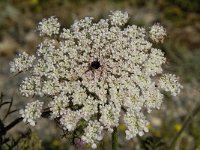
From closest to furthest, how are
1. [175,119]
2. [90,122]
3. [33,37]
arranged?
[90,122], [175,119], [33,37]

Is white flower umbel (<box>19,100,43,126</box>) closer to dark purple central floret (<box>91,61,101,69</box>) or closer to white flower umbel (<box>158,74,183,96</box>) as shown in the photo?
dark purple central floret (<box>91,61,101,69</box>)

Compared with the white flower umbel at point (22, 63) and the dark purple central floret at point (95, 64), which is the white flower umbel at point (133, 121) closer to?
the dark purple central floret at point (95, 64)

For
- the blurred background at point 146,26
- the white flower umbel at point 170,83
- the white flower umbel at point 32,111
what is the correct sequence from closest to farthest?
the white flower umbel at point 32,111, the white flower umbel at point 170,83, the blurred background at point 146,26

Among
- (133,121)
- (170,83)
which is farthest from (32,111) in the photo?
(170,83)

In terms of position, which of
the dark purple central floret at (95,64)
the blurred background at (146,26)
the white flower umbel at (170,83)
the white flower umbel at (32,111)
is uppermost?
the blurred background at (146,26)

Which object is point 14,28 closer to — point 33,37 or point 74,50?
point 33,37

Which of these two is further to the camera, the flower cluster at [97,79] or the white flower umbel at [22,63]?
the white flower umbel at [22,63]

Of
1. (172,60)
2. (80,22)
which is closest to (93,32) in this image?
(80,22)

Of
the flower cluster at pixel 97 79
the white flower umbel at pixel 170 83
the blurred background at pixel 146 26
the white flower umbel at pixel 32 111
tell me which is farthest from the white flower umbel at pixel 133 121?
the blurred background at pixel 146 26
